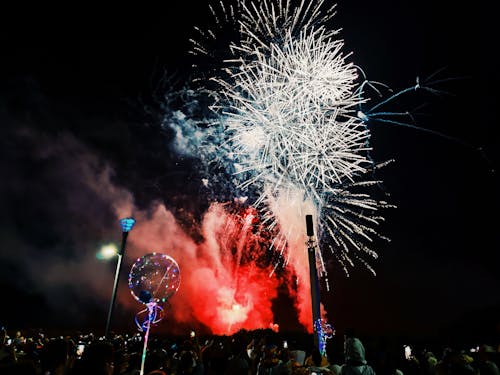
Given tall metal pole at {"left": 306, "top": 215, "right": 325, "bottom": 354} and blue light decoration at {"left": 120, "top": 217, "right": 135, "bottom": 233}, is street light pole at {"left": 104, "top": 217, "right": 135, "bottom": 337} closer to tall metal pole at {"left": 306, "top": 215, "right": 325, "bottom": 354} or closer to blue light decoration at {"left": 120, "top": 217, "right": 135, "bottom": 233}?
blue light decoration at {"left": 120, "top": 217, "right": 135, "bottom": 233}

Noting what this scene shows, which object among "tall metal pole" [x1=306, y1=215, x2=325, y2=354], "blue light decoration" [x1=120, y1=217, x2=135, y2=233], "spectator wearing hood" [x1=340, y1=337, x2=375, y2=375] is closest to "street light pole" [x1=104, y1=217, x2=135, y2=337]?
"blue light decoration" [x1=120, y1=217, x2=135, y2=233]

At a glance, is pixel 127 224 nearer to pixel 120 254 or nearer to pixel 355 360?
pixel 120 254

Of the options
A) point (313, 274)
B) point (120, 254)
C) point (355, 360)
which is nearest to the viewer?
point (355, 360)

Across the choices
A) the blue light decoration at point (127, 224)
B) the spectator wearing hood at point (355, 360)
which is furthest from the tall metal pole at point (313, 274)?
the spectator wearing hood at point (355, 360)

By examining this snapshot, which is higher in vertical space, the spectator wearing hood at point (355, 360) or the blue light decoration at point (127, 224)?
the blue light decoration at point (127, 224)

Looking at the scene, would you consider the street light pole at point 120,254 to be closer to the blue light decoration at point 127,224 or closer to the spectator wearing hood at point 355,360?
the blue light decoration at point 127,224

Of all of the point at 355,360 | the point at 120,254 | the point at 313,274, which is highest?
the point at 313,274

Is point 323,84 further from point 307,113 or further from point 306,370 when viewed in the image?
point 306,370

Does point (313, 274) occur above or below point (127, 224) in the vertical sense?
above

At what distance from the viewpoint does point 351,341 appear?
18.2 feet

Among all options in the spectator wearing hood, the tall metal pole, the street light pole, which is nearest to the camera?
the spectator wearing hood

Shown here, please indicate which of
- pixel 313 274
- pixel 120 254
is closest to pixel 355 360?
pixel 120 254

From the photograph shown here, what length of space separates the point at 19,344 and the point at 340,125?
17262 mm

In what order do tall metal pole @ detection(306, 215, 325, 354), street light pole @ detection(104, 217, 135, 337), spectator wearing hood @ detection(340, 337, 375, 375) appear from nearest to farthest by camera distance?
spectator wearing hood @ detection(340, 337, 375, 375), street light pole @ detection(104, 217, 135, 337), tall metal pole @ detection(306, 215, 325, 354)
